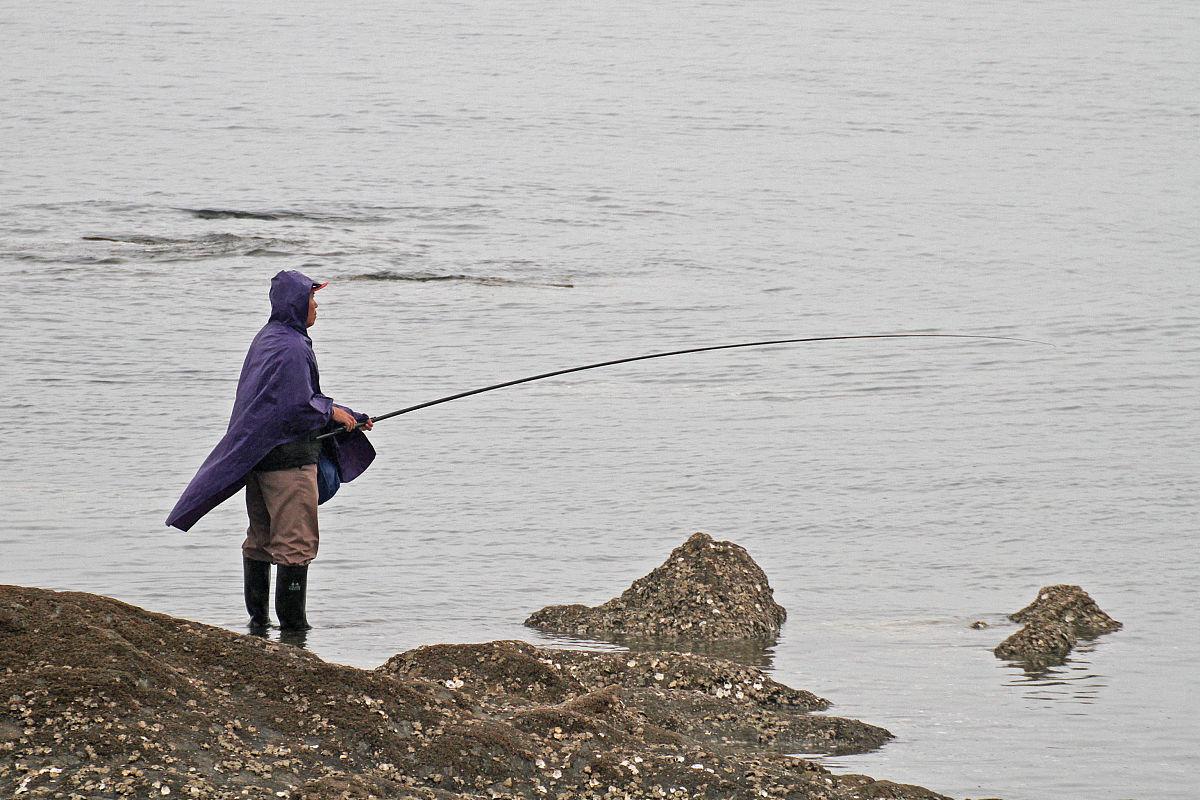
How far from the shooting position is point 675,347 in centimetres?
1752

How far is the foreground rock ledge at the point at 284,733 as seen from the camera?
4409 millimetres

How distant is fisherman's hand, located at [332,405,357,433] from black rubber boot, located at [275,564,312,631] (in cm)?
64

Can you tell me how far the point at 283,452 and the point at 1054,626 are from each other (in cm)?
347

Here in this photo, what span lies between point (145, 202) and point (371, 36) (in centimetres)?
2688

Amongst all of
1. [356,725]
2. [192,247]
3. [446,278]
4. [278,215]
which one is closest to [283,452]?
[356,725]

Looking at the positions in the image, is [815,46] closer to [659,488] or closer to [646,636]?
[659,488]

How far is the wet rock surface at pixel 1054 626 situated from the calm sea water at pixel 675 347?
13 cm

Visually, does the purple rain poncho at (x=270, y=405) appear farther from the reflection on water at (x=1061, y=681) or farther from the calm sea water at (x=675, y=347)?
the reflection on water at (x=1061, y=681)

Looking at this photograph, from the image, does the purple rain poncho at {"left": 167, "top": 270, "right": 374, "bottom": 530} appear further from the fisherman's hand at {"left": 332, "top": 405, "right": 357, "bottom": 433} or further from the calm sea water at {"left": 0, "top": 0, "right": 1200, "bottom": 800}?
the calm sea water at {"left": 0, "top": 0, "right": 1200, "bottom": 800}

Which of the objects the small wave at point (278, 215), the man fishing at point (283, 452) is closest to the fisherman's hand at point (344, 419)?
the man fishing at point (283, 452)

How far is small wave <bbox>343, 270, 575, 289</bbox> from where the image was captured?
21250mm

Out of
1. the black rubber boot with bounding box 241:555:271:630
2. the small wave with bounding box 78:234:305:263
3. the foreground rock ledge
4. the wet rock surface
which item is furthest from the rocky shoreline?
the small wave with bounding box 78:234:305:263

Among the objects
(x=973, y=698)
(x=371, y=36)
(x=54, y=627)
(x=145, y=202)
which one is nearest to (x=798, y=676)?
(x=973, y=698)

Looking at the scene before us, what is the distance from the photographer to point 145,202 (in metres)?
26.7
